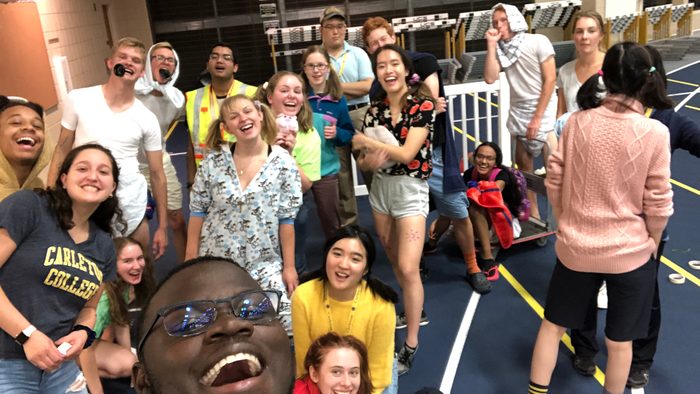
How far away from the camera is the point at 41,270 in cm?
207

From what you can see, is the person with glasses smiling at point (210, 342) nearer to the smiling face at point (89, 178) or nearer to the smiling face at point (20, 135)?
the smiling face at point (89, 178)

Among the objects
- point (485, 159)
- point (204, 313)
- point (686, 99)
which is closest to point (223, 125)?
point (204, 313)

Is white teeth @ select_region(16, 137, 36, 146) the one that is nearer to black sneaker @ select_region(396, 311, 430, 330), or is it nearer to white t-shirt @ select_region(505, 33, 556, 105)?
black sneaker @ select_region(396, 311, 430, 330)

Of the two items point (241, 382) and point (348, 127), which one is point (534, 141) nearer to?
point (348, 127)

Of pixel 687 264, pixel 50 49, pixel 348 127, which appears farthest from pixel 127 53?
pixel 50 49

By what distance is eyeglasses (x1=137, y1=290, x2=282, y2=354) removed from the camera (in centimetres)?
82

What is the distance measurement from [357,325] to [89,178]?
147 cm

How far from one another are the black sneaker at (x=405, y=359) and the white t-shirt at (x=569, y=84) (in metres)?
2.30

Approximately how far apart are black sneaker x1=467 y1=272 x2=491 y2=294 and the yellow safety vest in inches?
88.8

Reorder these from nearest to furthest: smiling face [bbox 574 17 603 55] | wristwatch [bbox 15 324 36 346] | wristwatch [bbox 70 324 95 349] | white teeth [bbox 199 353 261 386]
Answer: white teeth [bbox 199 353 261 386], wristwatch [bbox 15 324 36 346], wristwatch [bbox 70 324 95 349], smiling face [bbox 574 17 603 55]

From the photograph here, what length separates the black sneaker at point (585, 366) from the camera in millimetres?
3250

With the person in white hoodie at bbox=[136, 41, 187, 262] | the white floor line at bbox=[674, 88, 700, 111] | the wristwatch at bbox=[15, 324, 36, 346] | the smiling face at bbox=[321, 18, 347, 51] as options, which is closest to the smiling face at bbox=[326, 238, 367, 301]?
the wristwatch at bbox=[15, 324, 36, 346]

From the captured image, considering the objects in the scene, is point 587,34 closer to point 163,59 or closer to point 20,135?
point 163,59

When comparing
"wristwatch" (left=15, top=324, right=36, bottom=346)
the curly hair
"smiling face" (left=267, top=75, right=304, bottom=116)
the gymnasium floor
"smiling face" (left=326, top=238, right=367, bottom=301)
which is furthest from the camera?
"smiling face" (left=267, top=75, right=304, bottom=116)
